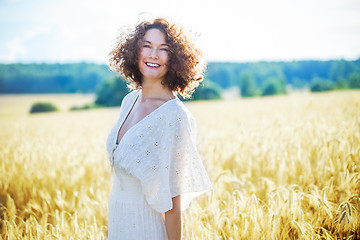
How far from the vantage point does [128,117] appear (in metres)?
1.71

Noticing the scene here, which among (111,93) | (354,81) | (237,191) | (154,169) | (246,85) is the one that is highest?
(246,85)

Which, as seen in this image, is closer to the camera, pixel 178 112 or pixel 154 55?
pixel 178 112

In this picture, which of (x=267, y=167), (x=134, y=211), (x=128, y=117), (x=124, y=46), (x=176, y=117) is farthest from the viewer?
(x=267, y=167)

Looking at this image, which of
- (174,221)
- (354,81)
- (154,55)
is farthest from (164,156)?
(354,81)

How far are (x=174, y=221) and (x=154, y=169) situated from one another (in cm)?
27

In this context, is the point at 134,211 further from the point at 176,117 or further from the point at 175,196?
the point at 176,117

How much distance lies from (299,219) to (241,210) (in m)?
0.38

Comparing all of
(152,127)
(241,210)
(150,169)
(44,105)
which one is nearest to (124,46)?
(152,127)

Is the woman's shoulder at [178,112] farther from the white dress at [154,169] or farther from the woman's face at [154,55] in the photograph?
the woman's face at [154,55]

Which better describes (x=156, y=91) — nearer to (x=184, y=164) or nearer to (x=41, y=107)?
(x=184, y=164)

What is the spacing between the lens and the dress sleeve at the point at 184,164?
4.62ft

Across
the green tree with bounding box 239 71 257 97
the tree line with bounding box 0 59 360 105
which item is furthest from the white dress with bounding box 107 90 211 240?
the green tree with bounding box 239 71 257 97

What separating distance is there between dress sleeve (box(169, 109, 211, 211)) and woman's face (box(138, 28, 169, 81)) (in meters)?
0.33

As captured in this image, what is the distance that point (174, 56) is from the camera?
1638 millimetres
